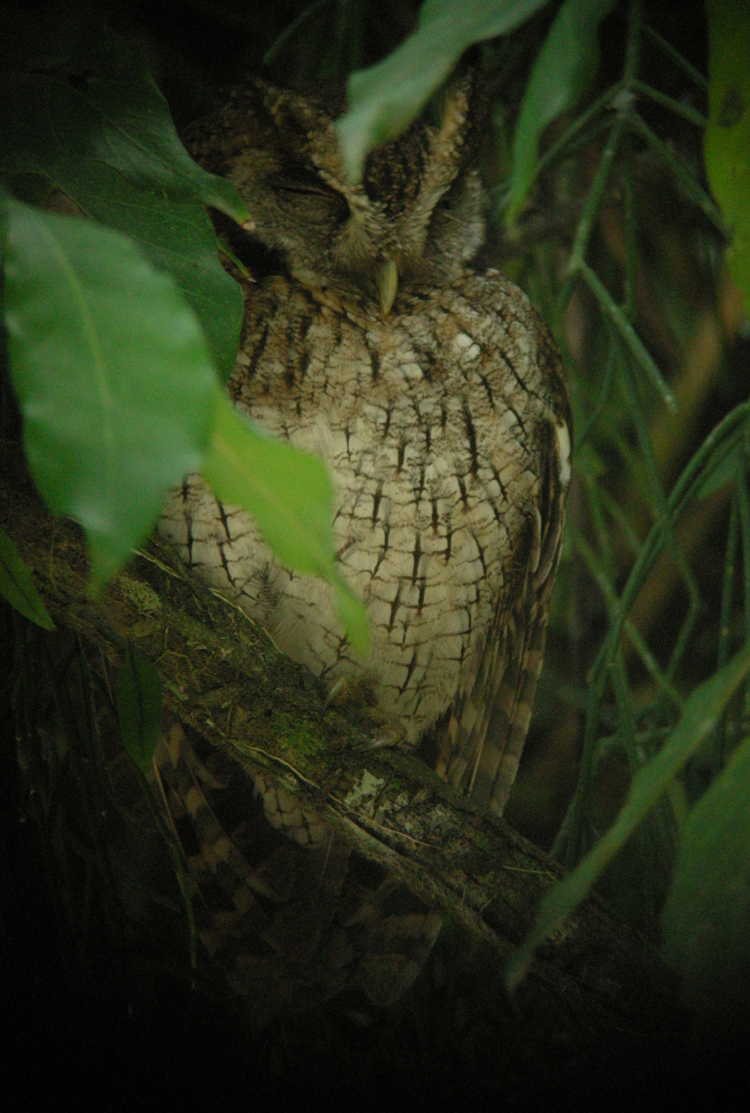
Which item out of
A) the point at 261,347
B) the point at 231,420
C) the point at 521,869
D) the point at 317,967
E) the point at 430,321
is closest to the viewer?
the point at 231,420

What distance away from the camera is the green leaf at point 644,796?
492 millimetres

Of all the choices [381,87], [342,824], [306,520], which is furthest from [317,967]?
[381,87]

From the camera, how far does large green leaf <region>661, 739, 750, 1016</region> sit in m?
0.53

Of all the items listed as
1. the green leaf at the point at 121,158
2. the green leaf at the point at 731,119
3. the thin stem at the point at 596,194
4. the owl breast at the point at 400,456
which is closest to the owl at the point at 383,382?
the owl breast at the point at 400,456

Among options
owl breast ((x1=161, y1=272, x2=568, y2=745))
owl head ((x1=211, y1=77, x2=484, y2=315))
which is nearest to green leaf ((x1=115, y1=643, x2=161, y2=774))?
owl breast ((x1=161, y1=272, x2=568, y2=745))

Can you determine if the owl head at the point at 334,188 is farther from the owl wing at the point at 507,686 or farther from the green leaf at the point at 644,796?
A: the green leaf at the point at 644,796

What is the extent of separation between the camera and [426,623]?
1.39m

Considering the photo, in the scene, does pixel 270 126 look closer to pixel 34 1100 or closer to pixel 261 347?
pixel 261 347

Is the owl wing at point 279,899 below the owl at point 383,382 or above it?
below

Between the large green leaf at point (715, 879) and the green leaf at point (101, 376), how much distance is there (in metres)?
0.36

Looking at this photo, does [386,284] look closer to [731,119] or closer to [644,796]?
[731,119]

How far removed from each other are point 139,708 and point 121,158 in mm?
529

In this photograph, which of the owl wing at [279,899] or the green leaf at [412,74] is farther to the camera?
the owl wing at [279,899]

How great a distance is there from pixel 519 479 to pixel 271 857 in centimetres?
76
